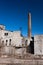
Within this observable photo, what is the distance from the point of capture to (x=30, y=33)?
1615 inches

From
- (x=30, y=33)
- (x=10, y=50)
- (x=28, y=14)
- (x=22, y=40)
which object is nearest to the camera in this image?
(x=10, y=50)

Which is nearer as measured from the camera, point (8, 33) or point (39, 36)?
point (39, 36)

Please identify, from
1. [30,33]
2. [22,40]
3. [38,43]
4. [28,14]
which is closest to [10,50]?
[38,43]

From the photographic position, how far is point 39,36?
88.3 ft

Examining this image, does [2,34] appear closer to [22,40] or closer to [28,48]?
[22,40]

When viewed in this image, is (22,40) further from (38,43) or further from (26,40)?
(38,43)

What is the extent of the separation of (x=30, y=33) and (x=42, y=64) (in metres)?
31.9

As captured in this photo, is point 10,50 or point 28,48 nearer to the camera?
point 10,50

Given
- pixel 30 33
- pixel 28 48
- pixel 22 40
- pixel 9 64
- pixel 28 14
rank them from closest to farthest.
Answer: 1. pixel 9 64
2. pixel 28 48
3. pixel 22 40
4. pixel 30 33
5. pixel 28 14

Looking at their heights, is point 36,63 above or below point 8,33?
below

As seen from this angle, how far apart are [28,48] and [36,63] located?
21.3 metres

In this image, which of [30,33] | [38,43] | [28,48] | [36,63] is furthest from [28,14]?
[36,63]

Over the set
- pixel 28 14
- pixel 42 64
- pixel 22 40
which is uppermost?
pixel 28 14

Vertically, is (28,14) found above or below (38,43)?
above
